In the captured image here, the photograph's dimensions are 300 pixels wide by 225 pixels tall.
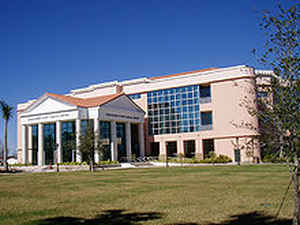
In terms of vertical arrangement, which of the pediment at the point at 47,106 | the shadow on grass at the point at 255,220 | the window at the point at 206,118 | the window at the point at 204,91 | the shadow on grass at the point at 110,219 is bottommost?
the shadow on grass at the point at 255,220

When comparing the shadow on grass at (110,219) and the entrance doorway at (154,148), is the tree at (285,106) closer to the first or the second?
the shadow on grass at (110,219)

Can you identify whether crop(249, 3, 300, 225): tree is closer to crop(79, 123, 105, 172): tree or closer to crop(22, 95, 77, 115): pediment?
crop(79, 123, 105, 172): tree

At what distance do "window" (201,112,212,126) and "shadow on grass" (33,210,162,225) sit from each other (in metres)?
48.6

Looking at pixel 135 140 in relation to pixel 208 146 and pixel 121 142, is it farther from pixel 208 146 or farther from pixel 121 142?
pixel 208 146

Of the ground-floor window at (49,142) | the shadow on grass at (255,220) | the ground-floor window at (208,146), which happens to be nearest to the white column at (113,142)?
the ground-floor window at (49,142)

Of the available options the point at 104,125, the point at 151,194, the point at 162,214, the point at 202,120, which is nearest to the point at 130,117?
the point at 104,125

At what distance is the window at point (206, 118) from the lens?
59800 mm

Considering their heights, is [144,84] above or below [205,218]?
above

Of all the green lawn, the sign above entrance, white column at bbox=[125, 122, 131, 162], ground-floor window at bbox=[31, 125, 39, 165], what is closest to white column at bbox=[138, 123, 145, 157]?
white column at bbox=[125, 122, 131, 162]

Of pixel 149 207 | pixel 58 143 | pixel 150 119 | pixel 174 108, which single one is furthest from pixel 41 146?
pixel 149 207

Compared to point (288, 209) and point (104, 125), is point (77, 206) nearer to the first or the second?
point (288, 209)

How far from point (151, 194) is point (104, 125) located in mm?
40671

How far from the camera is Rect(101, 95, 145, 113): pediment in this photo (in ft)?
190

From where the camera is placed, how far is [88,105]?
2218 inches
